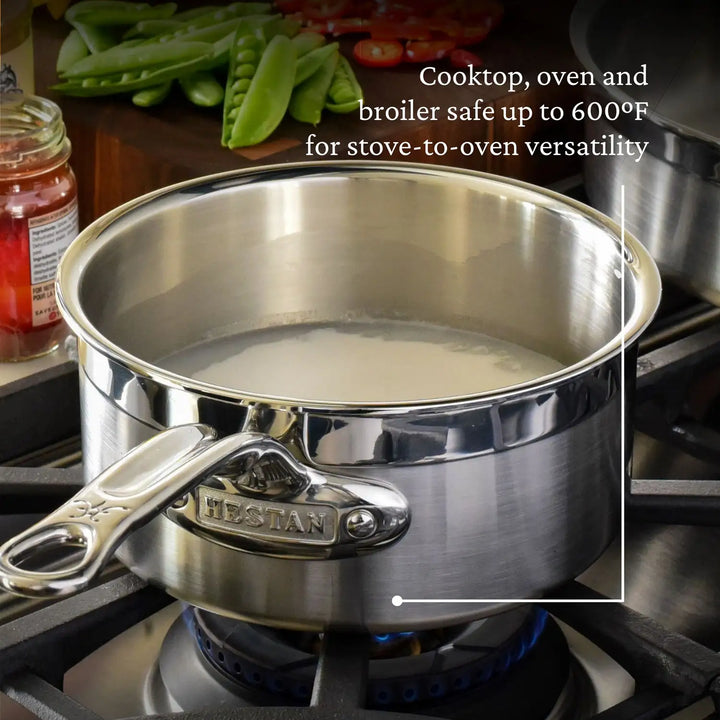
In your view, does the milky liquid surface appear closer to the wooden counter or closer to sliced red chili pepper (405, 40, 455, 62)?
the wooden counter

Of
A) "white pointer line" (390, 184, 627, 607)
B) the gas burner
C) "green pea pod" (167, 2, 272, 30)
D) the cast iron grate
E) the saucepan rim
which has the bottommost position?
the gas burner

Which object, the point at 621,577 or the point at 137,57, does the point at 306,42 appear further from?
the point at 621,577

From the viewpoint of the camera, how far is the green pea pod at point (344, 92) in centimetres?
89

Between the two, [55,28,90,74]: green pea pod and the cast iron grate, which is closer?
the cast iron grate

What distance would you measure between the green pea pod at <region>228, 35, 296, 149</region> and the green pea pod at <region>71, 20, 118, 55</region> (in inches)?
5.6

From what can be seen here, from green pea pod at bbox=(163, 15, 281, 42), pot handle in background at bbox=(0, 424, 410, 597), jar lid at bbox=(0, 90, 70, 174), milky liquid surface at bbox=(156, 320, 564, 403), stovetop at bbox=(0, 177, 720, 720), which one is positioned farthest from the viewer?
green pea pod at bbox=(163, 15, 281, 42)

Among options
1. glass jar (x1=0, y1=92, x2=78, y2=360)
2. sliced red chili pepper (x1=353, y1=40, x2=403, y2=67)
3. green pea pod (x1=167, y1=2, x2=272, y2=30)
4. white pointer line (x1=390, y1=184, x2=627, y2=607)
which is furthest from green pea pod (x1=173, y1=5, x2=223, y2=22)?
white pointer line (x1=390, y1=184, x2=627, y2=607)

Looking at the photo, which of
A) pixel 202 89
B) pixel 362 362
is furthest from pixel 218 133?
pixel 362 362

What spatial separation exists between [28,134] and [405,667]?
1.22 feet

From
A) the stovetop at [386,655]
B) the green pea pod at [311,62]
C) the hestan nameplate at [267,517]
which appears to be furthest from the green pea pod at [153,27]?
the hestan nameplate at [267,517]

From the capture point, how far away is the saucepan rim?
1.42ft

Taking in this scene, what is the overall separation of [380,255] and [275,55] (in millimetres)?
281

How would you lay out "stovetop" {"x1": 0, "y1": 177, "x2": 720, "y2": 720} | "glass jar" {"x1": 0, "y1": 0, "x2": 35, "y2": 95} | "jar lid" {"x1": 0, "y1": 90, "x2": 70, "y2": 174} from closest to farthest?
1. "stovetop" {"x1": 0, "y1": 177, "x2": 720, "y2": 720}
2. "jar lid" {"x1": 0, "y1": 90, "x2": 70, "y2": 174}
3. "glass jar" {"x1": 0, "y1": 0, "x2": 35, "y2": 95}

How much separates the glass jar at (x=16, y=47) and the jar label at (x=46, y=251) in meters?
0.12
